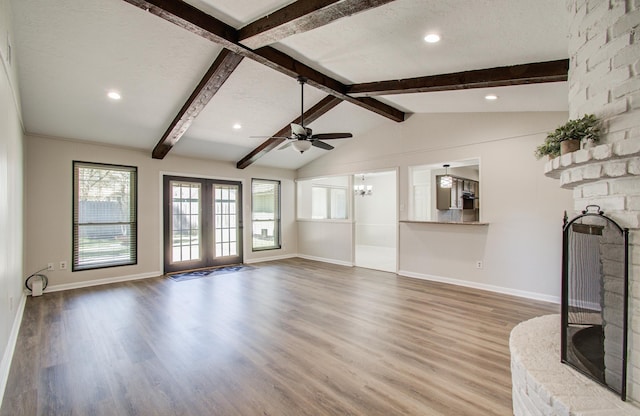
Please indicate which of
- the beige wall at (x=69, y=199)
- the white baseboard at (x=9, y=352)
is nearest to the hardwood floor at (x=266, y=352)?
the white baseboard at (x=9, y=352)

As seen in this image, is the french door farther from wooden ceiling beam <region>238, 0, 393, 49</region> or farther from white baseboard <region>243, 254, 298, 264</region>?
wooden ceiling beam <region>238, 0, 393, 49</region>

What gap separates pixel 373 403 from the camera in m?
2.08

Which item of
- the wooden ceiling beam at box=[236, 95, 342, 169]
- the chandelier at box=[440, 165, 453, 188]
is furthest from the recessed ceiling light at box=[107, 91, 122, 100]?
the chandelier at box=[440, 165, 453, 188]

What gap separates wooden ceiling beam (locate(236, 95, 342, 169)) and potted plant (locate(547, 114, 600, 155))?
3071 mm

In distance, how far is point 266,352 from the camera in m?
2.82

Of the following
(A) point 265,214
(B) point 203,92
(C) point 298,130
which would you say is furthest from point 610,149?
(A) point 265,214

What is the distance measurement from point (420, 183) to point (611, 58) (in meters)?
7.57

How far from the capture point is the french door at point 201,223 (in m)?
6.37

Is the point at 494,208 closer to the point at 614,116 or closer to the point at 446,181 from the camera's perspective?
the point at 446,181

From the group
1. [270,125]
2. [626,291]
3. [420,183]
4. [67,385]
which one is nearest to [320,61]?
[270,125]

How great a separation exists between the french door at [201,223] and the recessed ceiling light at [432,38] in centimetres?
548

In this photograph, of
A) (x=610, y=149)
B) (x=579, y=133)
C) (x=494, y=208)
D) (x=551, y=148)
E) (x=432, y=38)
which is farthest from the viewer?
(x=494, y=208)

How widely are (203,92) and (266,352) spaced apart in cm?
322

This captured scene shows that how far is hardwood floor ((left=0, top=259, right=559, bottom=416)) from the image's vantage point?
2.11 meters
